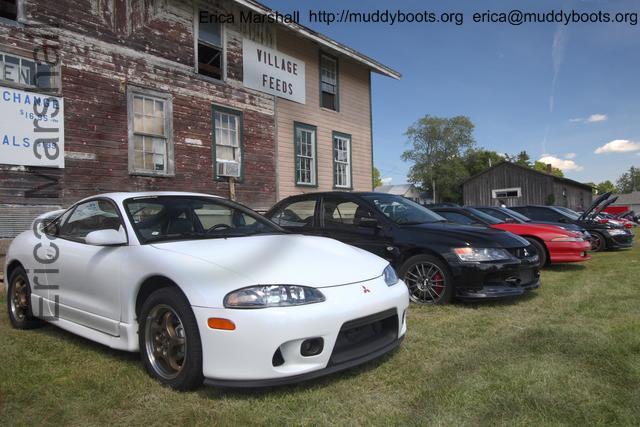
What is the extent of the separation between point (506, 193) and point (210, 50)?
4213 centimetres

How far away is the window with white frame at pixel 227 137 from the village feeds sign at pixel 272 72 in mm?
1045

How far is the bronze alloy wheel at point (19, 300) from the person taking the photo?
4.71 m

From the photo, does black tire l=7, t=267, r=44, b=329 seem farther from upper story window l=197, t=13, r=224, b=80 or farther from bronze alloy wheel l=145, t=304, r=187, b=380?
upper story window l=197, t=13, r=224, b=80

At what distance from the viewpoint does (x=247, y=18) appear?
1216 cm

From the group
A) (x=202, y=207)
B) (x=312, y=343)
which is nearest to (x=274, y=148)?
(x=202, y=207)

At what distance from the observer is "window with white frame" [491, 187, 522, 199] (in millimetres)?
46509

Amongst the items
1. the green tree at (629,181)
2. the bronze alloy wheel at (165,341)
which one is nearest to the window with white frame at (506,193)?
the bronze alloy wheel at (165,341)

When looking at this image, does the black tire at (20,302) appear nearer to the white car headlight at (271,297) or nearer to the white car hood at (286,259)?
the white car hood at (286,259)

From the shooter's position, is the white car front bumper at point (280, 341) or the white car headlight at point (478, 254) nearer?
the white car front bumper at point (280, 341)

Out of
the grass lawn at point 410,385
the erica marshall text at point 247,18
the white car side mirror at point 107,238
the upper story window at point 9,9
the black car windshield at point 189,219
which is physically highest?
the erica marshall text at point 247,18

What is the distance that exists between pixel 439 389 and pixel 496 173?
4926 cm

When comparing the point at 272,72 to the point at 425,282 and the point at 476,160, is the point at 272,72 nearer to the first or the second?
the point at 425,282

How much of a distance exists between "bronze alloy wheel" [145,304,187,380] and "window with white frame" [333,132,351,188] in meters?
12.0

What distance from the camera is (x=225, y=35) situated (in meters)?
11.5
